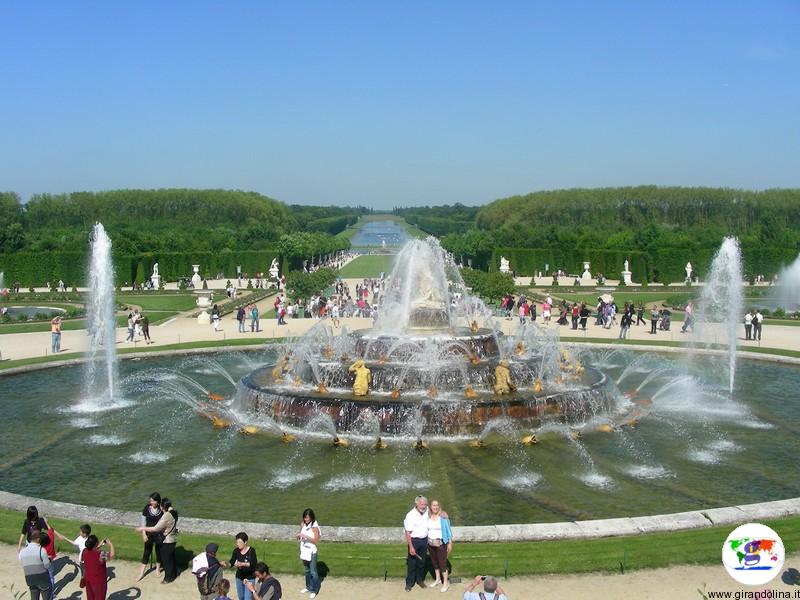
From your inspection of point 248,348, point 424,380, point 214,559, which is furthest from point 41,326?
point 214,559

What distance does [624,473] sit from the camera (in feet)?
52.3

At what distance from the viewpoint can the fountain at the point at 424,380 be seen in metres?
18.9

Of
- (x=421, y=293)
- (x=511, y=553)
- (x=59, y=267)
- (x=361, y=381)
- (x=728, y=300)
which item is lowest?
(x=511, y=553)

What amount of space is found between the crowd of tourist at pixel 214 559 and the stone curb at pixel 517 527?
1.11 meters

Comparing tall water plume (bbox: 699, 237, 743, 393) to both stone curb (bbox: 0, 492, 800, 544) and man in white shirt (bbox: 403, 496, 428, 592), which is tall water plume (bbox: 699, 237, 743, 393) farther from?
man in white shirt (bbox: 403, 496, 428, 592)

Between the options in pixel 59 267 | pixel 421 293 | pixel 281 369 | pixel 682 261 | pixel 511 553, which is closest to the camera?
pixel 511 553

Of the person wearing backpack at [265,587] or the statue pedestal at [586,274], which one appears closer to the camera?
the person wearing backpack at [265,587]

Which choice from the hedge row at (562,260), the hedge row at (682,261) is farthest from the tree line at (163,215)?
the hedge row at (682,261)

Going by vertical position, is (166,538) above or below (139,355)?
above

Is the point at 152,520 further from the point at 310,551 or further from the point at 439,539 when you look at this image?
the point at 439,539

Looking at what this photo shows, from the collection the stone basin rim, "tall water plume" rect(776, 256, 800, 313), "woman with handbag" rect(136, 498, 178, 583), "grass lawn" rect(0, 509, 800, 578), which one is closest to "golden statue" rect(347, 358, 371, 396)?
"grass lawn" rect(0, 509, 800, 578)

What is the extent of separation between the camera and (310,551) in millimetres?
9844

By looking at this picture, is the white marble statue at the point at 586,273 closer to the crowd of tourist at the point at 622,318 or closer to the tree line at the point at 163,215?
the crowd of tourist at the point at 622,318

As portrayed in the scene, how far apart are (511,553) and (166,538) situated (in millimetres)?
4513
